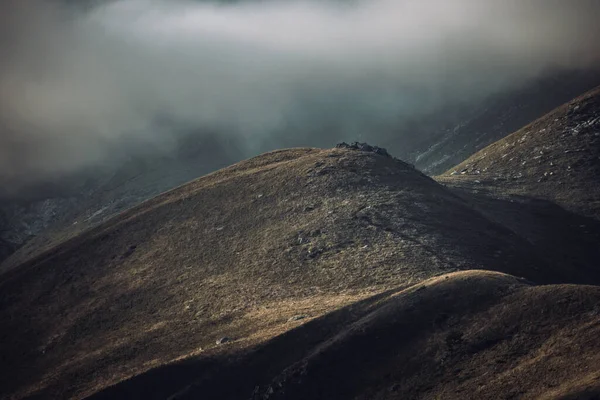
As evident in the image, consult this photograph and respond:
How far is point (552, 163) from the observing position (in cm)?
16688

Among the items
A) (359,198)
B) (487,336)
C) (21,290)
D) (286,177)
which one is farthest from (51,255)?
(487,336)

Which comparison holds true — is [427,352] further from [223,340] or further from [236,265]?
[236,265]

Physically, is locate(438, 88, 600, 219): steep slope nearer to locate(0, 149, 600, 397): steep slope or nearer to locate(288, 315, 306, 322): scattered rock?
locate(0, 149, 600, 397): steep slope

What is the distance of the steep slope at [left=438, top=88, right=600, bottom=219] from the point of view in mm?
153375

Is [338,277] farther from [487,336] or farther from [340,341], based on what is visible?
[487,336]

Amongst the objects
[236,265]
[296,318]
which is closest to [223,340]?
[296,318]

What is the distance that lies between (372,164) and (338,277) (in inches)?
1907

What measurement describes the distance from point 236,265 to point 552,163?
94777mm

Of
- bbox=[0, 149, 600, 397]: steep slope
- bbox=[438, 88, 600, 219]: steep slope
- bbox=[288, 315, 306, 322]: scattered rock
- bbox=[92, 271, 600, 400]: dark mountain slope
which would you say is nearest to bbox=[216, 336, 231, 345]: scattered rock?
bbox=[0, 149, 600, 397]: steep slope

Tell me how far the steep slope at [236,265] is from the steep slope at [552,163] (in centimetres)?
3058

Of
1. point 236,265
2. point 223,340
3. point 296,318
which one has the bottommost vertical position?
point 296,318

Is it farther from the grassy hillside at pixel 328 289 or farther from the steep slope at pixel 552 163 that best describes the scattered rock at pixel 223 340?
the steep slope at pixel 552 163

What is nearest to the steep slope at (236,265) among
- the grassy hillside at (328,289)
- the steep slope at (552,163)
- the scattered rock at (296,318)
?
the grassy hillside at (328,289)

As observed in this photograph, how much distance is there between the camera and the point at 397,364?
2665 inches
